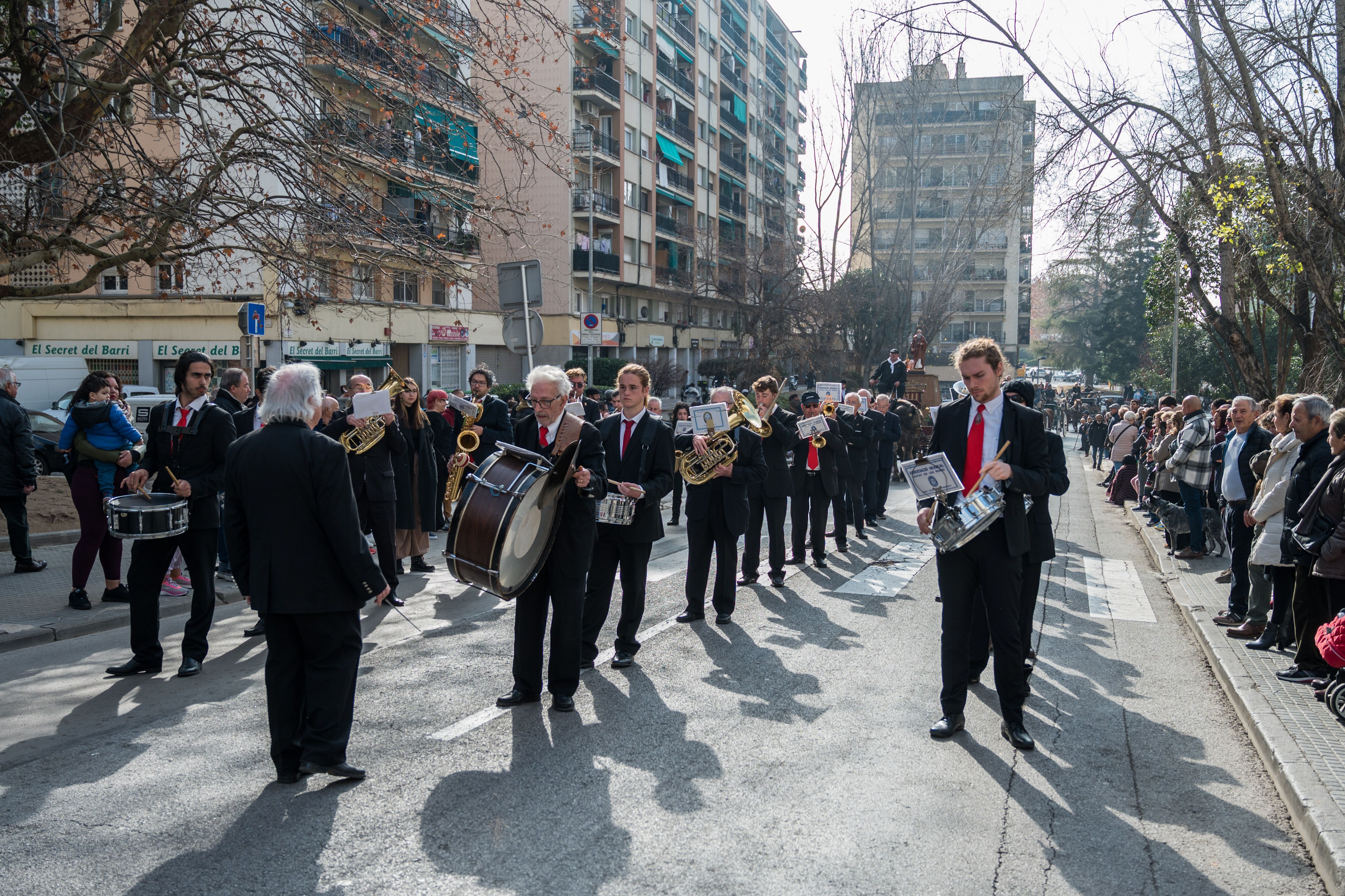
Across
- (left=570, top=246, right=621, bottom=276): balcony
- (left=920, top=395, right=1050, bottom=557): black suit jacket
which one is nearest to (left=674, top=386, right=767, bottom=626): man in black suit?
(left=920, top=395, right=1050, bottom=557): black suit jacket

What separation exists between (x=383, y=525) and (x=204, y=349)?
25.1 metres

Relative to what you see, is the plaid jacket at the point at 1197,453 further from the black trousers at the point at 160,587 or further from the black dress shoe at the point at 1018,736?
the black trousers at the point at 160,587

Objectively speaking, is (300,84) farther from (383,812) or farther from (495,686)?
(383,812)

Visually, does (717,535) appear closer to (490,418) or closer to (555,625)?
(555,625)

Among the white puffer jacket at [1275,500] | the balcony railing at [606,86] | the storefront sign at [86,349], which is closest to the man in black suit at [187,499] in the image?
the white puffer jacket at [1275,500]

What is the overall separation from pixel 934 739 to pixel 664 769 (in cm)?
151

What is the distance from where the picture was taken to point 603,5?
11516mm

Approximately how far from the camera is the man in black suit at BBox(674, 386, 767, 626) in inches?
322

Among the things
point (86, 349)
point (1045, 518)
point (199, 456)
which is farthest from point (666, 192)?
point (1045, 518)

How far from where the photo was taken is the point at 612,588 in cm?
674

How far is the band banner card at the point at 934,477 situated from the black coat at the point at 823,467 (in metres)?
5.69

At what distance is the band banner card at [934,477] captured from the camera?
5160mm

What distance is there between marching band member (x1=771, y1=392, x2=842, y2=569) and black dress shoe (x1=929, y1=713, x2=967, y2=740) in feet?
18.2

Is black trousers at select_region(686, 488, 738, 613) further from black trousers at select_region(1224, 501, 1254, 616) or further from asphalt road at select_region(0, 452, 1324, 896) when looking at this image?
black trousers at select_region(1224, 501, 1254, 616)
